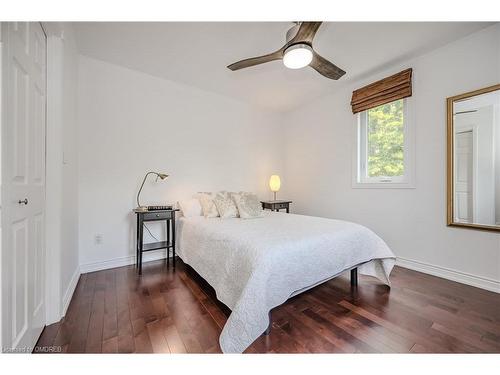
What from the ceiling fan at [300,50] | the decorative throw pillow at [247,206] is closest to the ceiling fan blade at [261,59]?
the ceiling fan at [300,50]

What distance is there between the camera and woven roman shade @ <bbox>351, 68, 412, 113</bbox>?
2.54m

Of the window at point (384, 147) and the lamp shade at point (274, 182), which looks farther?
the lamp shade at point (274, 182)

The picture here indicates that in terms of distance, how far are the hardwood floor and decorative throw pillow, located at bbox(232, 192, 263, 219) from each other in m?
0.96

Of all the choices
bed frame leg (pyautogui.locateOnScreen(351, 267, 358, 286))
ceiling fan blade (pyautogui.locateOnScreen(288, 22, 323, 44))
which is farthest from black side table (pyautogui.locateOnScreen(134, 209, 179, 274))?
ceiling fan blade (pyautogui.locateOnScreen(288, 22, 323, 44))

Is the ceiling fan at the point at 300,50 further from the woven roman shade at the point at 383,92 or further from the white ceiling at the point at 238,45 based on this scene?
the woven roman shade at the point at 383,92

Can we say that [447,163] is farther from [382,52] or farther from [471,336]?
[471,336]

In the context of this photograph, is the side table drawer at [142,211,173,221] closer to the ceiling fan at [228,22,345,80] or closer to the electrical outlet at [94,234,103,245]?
the electrical outlet at [94,234,103,245]

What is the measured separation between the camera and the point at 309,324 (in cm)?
152

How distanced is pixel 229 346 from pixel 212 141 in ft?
9.21

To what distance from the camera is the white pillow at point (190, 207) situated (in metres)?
2.83

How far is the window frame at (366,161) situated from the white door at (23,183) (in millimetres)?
3388

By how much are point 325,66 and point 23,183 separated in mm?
2377

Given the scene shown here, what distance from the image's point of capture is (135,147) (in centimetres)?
277
